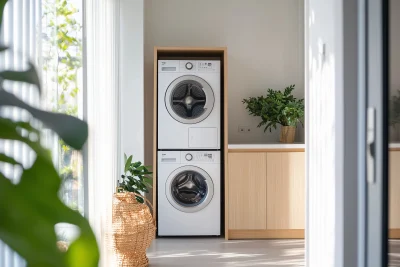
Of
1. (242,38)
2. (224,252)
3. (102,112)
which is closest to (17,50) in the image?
(102,112)

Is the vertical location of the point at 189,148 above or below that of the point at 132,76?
below

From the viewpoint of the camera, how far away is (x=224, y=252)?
472 centimetres

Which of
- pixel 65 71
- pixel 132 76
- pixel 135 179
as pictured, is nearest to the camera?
pixel 65 71

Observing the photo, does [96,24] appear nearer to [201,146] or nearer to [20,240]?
[201,146]

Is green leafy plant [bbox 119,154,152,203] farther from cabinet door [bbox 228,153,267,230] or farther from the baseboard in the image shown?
the baseboard

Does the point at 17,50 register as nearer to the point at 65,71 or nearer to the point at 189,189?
the point at 65,71

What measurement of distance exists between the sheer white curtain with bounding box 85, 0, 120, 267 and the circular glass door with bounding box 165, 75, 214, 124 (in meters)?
0.83

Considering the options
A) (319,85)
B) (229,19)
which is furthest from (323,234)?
(229,19)

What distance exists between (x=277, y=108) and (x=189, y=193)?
1.25m

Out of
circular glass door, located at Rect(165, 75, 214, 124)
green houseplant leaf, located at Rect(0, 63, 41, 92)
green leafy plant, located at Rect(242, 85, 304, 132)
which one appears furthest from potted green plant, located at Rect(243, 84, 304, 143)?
green houseplant leaf, located at Rect(0, 63, 41, 92)

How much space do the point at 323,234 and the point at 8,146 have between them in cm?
198

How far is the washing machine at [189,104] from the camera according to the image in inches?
209

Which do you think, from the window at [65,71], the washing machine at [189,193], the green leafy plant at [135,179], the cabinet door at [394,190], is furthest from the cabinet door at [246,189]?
the cabinet door at [394,190]

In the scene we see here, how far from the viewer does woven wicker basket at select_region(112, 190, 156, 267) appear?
3.87 m
